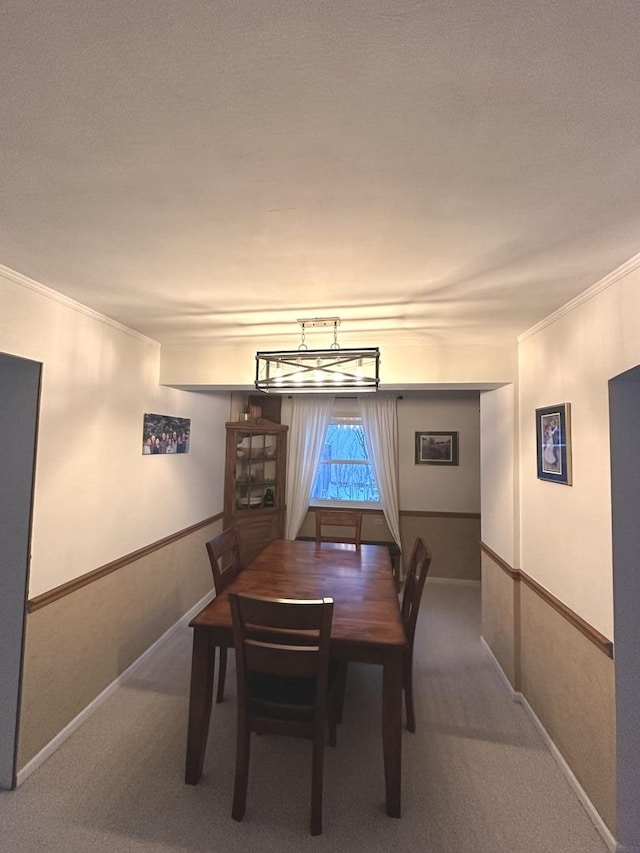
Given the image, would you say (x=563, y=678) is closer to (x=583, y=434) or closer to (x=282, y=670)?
(x=583, y=434)

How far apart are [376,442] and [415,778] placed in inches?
126

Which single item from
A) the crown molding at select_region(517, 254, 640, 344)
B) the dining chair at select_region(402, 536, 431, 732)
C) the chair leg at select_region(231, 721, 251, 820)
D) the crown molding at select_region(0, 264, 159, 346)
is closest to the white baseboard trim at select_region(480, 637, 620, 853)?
the dining chair at select_region(402, 536, 431, 732)

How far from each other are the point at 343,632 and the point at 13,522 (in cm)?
169

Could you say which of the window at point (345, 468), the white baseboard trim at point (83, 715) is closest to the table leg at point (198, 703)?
the white baseboard trim at point (83, 715)

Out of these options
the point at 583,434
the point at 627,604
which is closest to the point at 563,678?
the point at 627,604

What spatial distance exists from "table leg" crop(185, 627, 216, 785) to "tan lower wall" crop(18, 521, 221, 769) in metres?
0.80

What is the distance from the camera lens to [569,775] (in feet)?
5.87

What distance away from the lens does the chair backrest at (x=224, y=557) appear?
87.2 inches

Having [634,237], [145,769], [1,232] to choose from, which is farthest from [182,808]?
[634,237]

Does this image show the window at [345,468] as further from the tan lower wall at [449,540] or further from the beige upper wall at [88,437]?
the beige upper wall at [88,437]

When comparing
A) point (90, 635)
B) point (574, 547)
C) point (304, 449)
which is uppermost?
point (304, 449)

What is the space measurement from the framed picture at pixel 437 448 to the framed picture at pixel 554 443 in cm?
242

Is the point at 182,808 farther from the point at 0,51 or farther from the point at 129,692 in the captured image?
the point at 0,51

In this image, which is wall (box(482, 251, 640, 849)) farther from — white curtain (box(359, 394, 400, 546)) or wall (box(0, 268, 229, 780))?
wall (box(0, 268, 229, 780))
